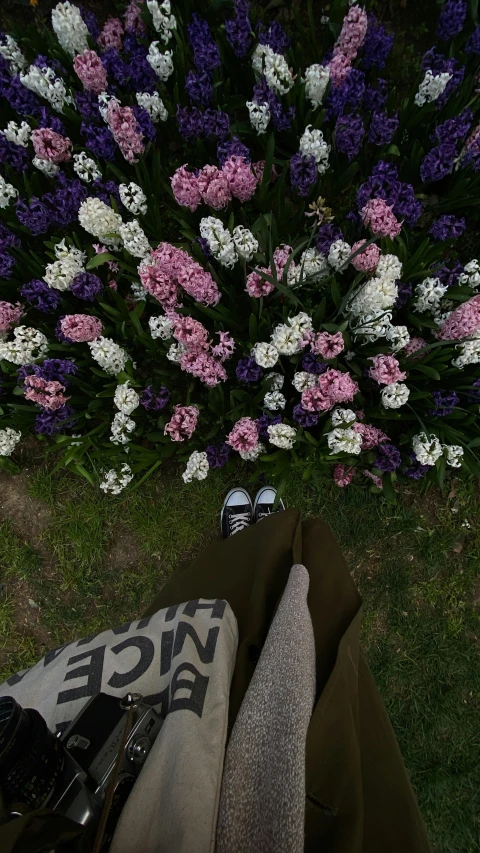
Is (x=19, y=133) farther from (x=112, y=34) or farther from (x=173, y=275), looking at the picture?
(x=173, y=275)

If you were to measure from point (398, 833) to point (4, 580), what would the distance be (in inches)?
114

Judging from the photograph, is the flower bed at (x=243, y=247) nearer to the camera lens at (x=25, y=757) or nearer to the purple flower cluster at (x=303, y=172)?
the purple flower cluster at (x=303, y=172)

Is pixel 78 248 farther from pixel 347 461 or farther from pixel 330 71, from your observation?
pixel 347 461

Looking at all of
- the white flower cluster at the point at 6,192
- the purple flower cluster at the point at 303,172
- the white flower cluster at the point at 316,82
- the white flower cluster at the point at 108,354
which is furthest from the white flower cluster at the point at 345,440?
the white flower cluster at the point at 6,192

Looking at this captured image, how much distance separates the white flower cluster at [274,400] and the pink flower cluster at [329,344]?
33 cm

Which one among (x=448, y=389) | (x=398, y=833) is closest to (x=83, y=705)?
(x=398, y=833)

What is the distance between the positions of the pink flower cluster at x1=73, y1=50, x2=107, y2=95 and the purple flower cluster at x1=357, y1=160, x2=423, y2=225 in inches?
61.4

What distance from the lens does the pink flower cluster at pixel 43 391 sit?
7.89 ft

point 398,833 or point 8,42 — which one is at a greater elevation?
point 8,42

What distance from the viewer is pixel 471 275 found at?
235 cm

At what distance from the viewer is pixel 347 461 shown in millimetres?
2684

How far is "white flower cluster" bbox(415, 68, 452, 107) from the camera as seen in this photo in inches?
93.7

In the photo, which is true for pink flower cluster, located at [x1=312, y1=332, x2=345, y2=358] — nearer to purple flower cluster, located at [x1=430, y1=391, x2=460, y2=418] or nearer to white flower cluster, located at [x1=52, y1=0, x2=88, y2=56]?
purple flower cluster, located at [x1=430, y1=391, x2=460, y2=418]

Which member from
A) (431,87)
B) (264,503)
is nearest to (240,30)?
(431,87)
